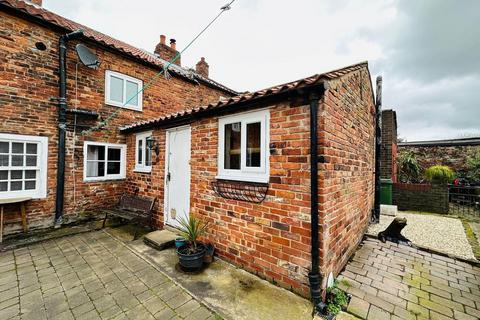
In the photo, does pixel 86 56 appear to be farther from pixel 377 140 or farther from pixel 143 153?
pixel 377 140

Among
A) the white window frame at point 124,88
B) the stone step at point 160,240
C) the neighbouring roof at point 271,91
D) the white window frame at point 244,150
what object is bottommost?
the stone step at point 160,240

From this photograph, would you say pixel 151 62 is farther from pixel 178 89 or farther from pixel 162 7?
pixel 162 7

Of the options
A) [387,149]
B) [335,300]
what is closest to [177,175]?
[335,300]

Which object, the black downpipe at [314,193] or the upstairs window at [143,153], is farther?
the upstairs window at [143,153]

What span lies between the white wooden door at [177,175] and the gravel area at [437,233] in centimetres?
508

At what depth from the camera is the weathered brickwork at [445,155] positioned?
12.7 metres

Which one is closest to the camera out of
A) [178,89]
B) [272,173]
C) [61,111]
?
[272,173]

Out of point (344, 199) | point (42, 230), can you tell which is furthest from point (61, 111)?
point (344, 199)

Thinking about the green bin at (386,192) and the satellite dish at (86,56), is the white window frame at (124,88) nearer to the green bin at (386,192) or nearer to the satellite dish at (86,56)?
the satellite dish at (86,56)

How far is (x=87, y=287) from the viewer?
9.50 feet

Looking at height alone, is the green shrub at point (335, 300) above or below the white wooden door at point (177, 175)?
below

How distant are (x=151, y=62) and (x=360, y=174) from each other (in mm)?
8084

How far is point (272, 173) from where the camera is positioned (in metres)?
3.08

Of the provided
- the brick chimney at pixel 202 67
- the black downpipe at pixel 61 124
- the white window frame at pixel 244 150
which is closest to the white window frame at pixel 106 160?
the black downpipe at pixel 61 124
